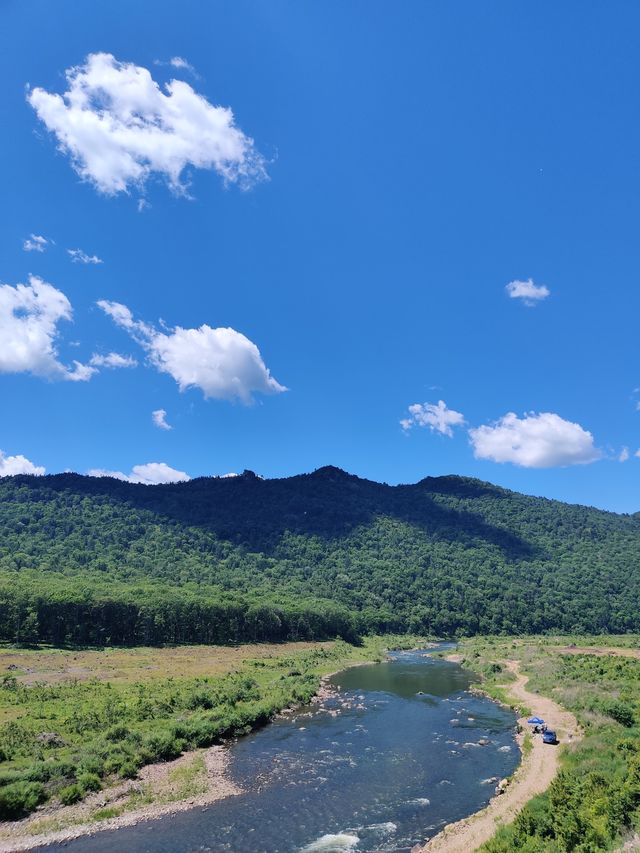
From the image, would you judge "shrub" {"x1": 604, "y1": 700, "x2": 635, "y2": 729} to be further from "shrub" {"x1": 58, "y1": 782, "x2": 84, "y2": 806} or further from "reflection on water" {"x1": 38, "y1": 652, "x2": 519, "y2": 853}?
"shrub" {"x1": 58, "y1": 782, "x2": 84, "y2": 806}

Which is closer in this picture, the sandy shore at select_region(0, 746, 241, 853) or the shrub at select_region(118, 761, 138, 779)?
the sandy shore at select_region(0, 746, 241, 853)

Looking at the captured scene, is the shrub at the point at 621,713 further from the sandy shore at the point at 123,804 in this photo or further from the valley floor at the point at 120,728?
the sandy shore at the point at 123,804

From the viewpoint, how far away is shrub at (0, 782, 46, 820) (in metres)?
31.7

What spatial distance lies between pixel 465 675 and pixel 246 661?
138 feet

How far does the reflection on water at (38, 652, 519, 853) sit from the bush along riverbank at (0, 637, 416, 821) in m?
4.99

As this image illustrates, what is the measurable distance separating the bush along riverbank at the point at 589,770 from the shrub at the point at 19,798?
93.3 ft

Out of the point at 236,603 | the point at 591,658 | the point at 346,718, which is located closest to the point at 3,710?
the point at 346,718

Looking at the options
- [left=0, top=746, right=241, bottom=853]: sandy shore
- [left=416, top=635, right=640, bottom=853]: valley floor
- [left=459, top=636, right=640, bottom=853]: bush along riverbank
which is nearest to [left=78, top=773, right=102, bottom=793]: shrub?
[left=0, top=746, right=241, bottom=853]: sandy shore

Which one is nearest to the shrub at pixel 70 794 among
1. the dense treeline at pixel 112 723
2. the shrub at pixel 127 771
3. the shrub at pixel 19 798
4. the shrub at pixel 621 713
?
the dense treeline at pixel 112 723

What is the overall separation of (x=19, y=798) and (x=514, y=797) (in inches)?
1306

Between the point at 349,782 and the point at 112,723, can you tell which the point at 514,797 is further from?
the point at 112,723

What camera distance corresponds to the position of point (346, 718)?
5972 centimetres

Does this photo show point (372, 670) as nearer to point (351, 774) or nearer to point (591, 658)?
point (591, 658)

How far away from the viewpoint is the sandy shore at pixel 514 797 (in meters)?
28.8
